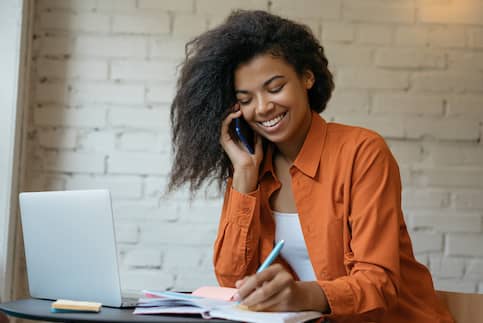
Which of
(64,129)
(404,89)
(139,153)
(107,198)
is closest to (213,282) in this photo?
(139,153)

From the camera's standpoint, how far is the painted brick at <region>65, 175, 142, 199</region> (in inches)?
105

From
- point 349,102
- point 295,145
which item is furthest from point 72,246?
point 349,102

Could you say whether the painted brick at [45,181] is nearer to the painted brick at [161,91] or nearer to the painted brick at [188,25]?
the painted brick at [161,91]

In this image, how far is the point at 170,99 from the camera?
8.80 feet

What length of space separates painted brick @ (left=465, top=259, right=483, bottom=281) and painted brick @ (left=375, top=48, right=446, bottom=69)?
0.71 metres

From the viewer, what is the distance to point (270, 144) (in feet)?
6.65

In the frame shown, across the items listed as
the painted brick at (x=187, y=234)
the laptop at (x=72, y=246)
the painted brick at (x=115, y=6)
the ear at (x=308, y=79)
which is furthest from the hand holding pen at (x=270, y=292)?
the painted brick at (x=115, y=6)

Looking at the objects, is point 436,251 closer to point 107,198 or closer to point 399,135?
point 399,135

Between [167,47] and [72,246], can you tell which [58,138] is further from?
[72,246]

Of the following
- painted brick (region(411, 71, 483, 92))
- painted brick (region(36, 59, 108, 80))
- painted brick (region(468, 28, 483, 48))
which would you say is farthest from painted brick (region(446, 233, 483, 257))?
painted brick (region(36, 59, 108, 80))

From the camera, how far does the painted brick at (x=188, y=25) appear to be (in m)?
2.67

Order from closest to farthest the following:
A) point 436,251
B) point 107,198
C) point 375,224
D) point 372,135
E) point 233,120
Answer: point 107,198 < point 375,224 < point 372,135 < point 233,120 < point 436,251

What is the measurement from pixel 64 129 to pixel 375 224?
4.69ft

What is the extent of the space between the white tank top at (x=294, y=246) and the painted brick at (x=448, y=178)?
0.88m
